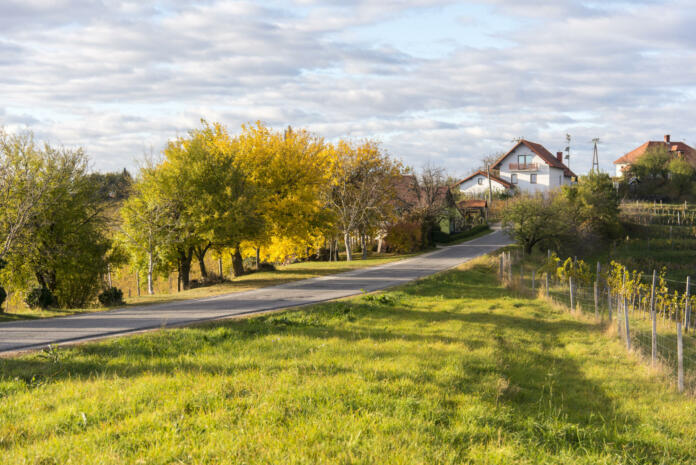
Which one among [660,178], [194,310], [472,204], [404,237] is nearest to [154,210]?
[194,310]

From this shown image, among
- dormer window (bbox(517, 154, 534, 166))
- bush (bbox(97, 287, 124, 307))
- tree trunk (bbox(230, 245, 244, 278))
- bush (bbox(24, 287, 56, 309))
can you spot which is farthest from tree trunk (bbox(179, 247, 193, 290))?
dormer window (bbox(517, 154, 534, 166))

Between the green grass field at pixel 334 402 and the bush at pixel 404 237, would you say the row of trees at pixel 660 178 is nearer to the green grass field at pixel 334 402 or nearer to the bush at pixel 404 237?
the bush at pixel 404 237

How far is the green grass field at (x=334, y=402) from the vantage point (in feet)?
19.7

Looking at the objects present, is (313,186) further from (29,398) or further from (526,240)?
(29,398)

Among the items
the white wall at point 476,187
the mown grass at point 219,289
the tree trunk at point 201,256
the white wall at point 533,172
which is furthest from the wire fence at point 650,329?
the white wall at point 533,172

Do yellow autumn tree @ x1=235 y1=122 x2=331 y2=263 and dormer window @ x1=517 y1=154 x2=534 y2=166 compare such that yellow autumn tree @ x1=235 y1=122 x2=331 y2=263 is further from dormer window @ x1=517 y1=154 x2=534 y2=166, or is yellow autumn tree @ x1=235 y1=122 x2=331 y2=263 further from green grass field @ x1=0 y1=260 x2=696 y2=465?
dormer window @ x1=517 y1=154 x2=534 y2=166

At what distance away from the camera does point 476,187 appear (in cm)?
8381

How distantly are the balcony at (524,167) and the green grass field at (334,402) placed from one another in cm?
7210

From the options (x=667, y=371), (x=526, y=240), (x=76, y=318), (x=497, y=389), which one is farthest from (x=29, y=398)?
(x=526, y=240)

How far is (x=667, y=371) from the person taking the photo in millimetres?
11188

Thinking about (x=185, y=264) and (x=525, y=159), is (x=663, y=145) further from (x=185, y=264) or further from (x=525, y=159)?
(x=185, y=264)

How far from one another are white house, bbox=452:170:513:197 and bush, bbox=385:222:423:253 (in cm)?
3508

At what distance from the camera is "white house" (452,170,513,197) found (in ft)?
264

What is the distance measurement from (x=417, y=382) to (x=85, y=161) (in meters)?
26.1
